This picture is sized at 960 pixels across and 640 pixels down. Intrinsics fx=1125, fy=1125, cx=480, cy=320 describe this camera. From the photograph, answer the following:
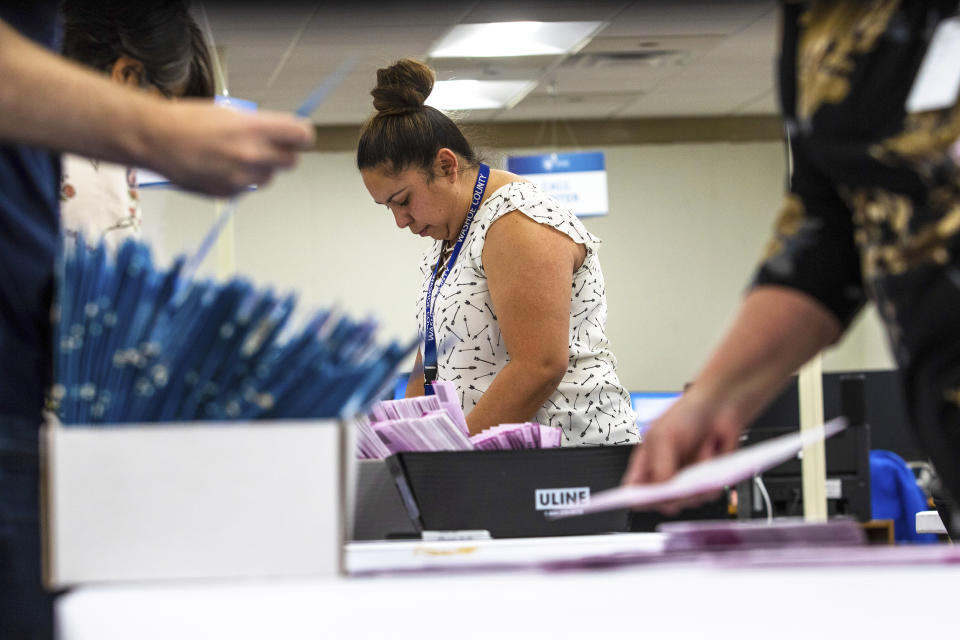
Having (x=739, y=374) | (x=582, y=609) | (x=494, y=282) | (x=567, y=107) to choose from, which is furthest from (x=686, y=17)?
(x=582, y=609)

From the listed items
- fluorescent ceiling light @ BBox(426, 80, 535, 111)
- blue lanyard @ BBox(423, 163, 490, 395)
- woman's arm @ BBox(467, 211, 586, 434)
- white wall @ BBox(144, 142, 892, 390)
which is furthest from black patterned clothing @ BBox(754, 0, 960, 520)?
white wall @ BBox(144, 142, 892, 390)

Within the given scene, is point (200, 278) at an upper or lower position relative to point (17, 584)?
upper

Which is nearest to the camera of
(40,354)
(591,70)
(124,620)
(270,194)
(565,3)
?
(124,620)

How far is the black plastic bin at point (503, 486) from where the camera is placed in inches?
53.9

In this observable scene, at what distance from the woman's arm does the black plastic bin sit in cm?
51

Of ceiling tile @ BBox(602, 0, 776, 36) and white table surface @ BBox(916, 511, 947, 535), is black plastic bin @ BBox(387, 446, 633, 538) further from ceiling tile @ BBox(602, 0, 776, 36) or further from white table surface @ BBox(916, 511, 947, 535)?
ceiling tile @ BBox(602, 0, 776, 36)

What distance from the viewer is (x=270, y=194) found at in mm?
9172

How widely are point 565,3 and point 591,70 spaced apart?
132 cm

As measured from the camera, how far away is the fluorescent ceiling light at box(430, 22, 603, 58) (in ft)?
23.0

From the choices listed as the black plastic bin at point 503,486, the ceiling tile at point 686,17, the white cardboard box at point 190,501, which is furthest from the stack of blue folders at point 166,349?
the ceiling tile at point 686,17

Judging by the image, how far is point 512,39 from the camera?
7.27m

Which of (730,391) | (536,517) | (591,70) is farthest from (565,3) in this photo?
(730,391)

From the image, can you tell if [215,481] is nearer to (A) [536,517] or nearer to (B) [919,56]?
(B) [919,56]

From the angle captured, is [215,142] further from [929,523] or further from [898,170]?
[929,523]
